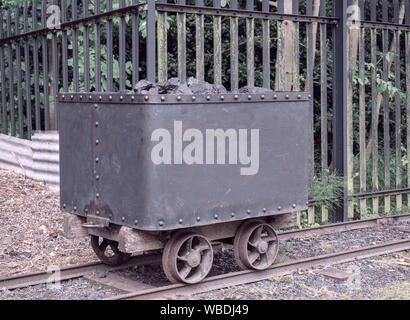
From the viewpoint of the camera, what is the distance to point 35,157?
988cm

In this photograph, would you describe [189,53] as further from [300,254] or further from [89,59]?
→ [300,254]

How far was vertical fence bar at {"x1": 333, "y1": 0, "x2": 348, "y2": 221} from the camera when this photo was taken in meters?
9.01

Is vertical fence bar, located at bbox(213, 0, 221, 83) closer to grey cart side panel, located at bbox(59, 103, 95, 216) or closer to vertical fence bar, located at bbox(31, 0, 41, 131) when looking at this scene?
grey cart side panel, located at bbox(59, 103, 95, 216)

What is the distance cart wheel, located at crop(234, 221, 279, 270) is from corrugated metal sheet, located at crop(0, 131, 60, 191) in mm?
3978

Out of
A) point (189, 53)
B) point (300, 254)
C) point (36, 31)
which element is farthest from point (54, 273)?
point (189, 53)

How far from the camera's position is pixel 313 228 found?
26.7ft

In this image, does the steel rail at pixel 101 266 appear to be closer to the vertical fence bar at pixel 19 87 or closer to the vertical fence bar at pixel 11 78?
the vertical fence bar at pixel 19 87

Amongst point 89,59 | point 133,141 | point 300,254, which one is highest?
point 89,59

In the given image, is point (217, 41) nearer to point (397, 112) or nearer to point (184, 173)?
point (184, 173)

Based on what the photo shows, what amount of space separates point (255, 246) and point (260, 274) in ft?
0.86

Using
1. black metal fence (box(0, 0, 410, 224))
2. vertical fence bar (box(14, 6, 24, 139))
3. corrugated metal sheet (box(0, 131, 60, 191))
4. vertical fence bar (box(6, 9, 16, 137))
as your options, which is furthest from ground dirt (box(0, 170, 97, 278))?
vertical fence bar (box(6, 9, 16, 137))

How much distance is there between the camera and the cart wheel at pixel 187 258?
222 inches

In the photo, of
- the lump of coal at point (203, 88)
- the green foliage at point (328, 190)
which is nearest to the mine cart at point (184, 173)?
the lump of coal at point (203, 88)
